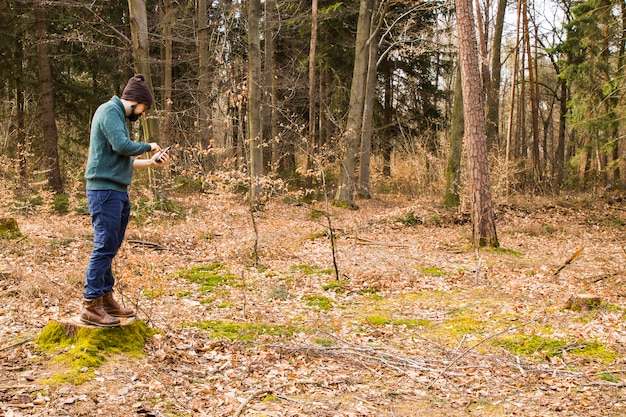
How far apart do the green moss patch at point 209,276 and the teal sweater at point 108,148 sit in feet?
11.4

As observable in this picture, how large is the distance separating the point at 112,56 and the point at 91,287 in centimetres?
1842

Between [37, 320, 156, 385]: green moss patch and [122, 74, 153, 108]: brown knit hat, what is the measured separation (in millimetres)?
2010

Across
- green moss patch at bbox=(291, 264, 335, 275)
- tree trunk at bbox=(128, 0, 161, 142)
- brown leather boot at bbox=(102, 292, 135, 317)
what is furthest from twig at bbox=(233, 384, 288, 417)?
tree trunk at bbox=(128, 0, 161, 142)

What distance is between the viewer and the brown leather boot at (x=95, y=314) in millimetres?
4352

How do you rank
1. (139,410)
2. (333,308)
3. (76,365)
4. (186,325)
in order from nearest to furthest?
(139,410)
(76,365)
(186,325)
(333,308)

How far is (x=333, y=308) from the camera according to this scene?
22.7 ft

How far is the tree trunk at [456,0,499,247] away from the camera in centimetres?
990

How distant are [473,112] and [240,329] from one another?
6603mm

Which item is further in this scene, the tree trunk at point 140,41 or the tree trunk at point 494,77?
the tree trunk at point 494,77

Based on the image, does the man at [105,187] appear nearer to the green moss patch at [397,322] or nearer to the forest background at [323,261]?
the forest background at [323,261]

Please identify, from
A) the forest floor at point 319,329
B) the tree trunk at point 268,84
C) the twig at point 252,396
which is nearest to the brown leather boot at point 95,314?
the forest floor at point 319,329

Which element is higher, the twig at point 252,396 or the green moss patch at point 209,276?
the green moss patch at point 209,276

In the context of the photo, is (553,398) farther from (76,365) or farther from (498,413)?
(76,365)

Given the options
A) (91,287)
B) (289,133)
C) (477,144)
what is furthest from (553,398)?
(289,133)
